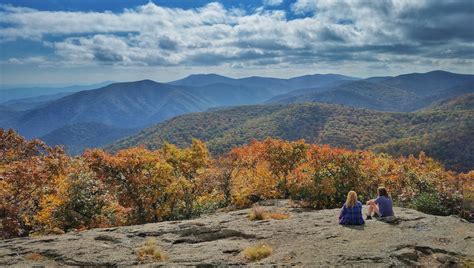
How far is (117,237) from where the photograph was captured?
17781mm

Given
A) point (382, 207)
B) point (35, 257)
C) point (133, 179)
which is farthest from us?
point (133, 179)

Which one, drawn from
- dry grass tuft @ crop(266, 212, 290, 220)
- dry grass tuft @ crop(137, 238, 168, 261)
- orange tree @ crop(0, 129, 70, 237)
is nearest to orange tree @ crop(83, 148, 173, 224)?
orange tree @ crop(0, 129, 70, 237)

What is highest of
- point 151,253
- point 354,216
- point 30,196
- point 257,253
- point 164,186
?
point 354,216

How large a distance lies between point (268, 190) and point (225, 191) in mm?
6273

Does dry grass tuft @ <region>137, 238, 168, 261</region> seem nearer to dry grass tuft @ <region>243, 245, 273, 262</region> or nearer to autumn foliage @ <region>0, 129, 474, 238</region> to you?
dry grass tuft @ <region>243, 245, 273, 262</region>

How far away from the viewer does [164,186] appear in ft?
107

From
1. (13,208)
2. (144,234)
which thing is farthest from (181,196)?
(144,234)

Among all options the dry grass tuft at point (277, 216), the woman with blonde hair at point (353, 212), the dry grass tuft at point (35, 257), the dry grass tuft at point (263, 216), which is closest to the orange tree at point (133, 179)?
the dry grass tuft at point (263, 216)

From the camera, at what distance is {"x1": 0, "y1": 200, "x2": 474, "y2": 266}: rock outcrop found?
1381cm

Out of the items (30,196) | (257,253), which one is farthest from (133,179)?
(257,253)

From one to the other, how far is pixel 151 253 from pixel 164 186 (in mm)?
17420

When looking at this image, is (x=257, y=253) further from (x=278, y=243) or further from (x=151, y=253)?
(x=151, y=253)

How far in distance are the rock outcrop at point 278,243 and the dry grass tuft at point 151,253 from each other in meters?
0.26

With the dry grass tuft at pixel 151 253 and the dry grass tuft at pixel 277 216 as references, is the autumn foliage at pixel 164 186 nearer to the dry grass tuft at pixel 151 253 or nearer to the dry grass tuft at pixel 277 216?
the dry grass tuft at pixel 277 216
